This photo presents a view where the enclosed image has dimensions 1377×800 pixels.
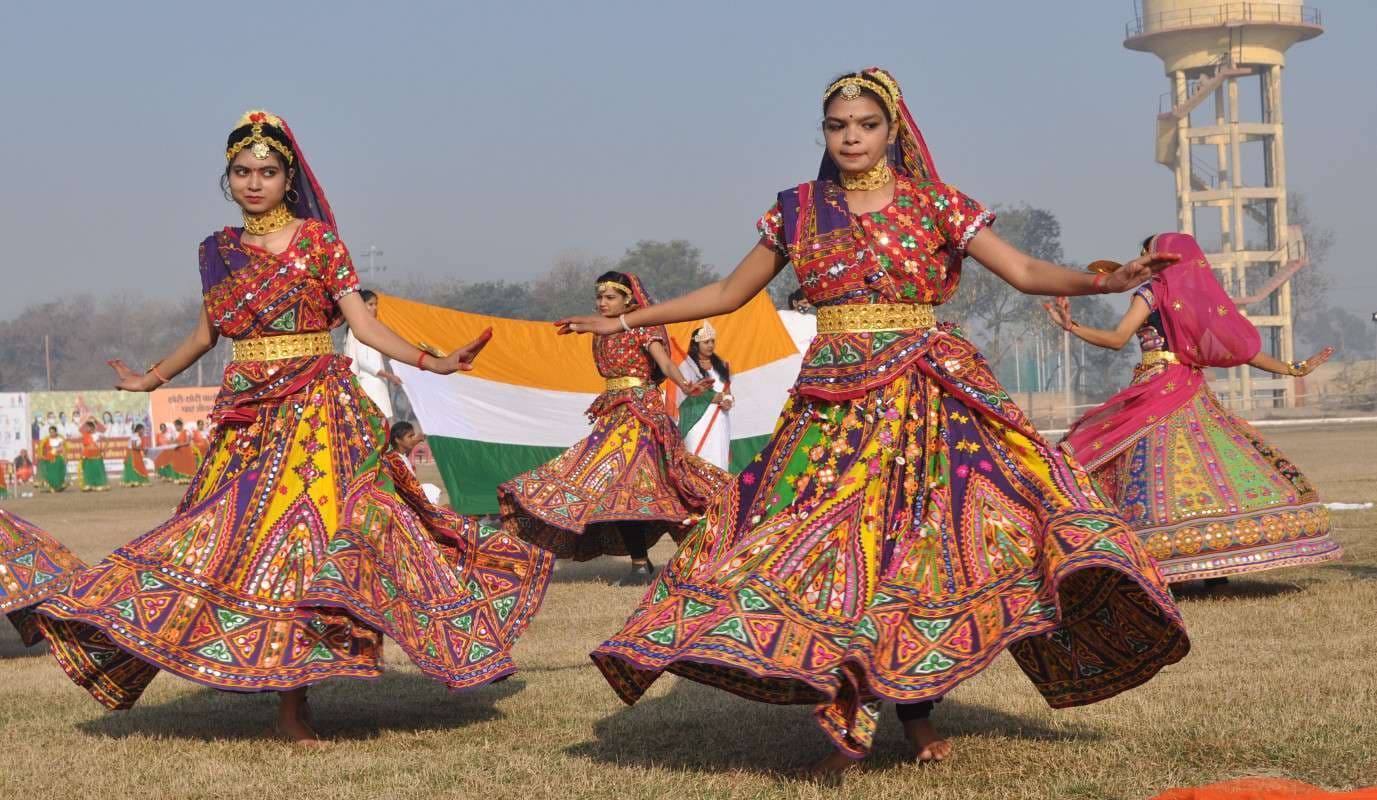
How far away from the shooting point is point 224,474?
580cm

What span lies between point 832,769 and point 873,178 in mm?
1676

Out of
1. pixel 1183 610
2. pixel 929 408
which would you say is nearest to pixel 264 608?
pixel 929 408

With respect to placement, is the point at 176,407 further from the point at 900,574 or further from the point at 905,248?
the point at 900,574

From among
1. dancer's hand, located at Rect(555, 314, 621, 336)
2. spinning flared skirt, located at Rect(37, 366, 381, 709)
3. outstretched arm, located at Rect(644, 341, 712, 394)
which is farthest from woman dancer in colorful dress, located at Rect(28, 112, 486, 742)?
outstretched arm, located at Rect(644, 341, 712, 394)

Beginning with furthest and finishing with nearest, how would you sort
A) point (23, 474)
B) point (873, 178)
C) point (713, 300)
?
point (23, 474)
point (713, 300)
point (873, 178)

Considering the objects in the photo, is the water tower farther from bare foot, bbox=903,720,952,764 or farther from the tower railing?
bare foot, bbox=903,720,952,764

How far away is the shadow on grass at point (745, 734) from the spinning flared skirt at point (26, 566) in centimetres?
319

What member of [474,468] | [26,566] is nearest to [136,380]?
[26,566]

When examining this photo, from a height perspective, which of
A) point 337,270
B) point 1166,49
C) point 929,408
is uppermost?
point 1166,49

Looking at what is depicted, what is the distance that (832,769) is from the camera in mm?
4645

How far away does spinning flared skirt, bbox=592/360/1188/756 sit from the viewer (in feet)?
14.2

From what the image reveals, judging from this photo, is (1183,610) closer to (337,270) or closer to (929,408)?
(929,408)

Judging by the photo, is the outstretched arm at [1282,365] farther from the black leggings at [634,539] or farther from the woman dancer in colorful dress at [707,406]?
the black leggings at [634,539]

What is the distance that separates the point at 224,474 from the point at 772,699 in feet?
7.69
